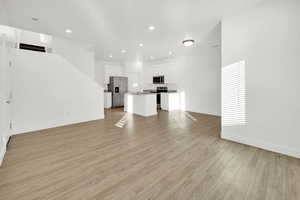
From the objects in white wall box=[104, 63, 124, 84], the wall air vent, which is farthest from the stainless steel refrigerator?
the wall air vent

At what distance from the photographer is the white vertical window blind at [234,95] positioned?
2.92 meters

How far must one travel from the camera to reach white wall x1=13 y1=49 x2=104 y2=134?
3734 mm

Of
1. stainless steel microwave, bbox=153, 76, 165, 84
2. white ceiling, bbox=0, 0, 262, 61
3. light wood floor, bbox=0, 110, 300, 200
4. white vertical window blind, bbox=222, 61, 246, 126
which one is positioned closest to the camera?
light wood floor, bbox=0, 110, 300, 200

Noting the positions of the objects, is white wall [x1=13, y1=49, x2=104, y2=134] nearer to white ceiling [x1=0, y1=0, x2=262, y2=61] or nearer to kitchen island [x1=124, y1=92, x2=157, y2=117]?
white ceiling [x1=0, y1=0, x2=262, y2=61]

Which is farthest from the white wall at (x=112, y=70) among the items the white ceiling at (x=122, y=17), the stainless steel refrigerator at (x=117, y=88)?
the white ceiling at (x=122, y=17)

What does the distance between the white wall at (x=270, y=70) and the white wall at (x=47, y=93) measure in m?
5.04

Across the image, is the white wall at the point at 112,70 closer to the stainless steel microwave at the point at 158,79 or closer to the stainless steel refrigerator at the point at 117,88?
the stainless steel refrigerator at the point at 117,88

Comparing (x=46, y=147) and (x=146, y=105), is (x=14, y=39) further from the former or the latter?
(x=146, y=105)

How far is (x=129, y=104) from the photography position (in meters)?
7.02

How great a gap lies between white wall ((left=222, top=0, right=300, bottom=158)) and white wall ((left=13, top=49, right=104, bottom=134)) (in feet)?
16.5

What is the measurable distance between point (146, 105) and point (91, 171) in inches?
164

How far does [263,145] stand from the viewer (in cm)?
266

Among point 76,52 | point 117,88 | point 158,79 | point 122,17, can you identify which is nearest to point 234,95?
point 122,17

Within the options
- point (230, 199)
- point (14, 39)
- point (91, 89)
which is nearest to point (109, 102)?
point (91, 89)
